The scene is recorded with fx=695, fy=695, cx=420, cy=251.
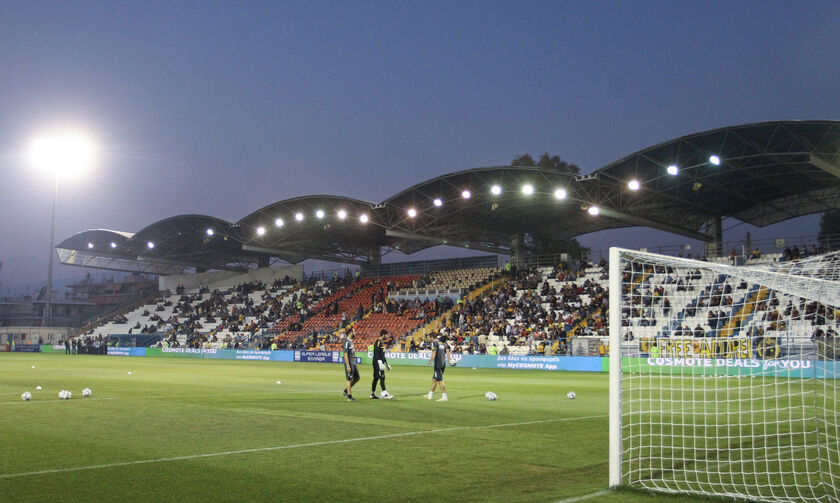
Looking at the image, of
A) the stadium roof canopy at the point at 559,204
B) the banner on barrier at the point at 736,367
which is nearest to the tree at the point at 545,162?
the stadium roof canopy at the point at 559,204

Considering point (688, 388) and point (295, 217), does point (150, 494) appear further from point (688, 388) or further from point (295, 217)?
point (295, 217)

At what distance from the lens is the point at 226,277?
75.2 meters

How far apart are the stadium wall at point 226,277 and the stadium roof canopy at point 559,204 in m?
1.70

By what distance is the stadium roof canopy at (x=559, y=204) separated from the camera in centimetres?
3291

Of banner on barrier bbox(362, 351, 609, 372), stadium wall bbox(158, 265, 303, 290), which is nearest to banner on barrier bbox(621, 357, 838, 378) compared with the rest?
banner on barrier bbox(362, 351, 609, 372)

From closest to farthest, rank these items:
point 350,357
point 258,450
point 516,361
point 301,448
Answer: point 258,450, point 301,448, point 350,357, point 516,361

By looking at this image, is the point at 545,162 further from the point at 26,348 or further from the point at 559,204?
the point at 26,348

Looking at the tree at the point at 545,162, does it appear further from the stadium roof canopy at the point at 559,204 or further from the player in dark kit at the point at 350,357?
the player in dark kit at the point at 350,357

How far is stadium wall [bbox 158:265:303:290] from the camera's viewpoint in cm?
6931

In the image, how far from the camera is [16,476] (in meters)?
8.05

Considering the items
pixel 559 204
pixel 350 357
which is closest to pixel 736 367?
pixel 350 357

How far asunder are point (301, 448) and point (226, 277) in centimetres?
6773

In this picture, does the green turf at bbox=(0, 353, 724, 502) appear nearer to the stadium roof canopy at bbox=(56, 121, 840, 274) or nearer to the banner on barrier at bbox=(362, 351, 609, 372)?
the banner on barrier at bbox=(362, 351, 609, 372)

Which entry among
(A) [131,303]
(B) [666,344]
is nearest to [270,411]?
(B) [666,344]
